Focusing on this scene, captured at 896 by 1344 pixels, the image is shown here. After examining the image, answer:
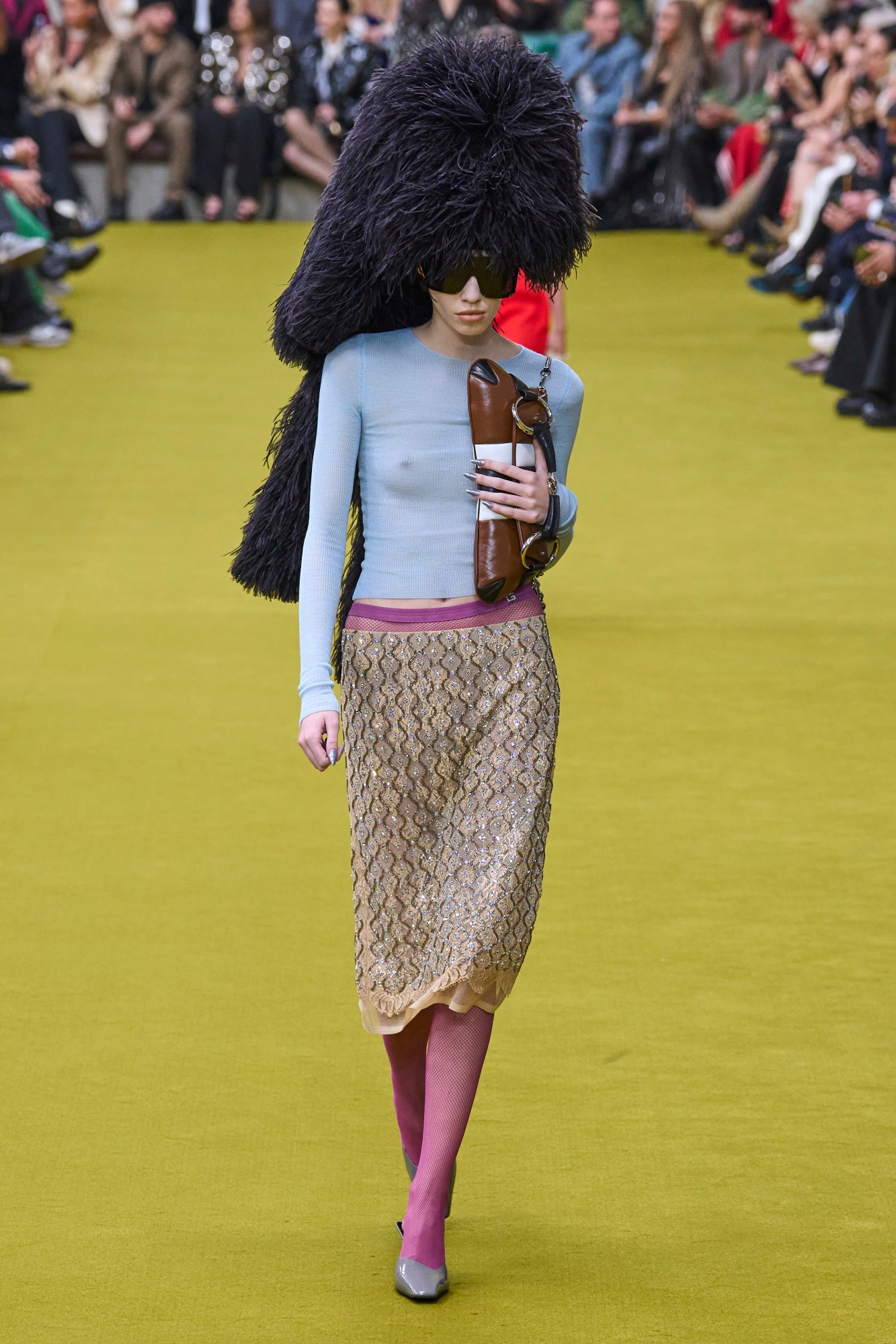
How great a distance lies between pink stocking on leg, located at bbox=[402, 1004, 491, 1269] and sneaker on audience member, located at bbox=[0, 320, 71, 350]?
8.42 m

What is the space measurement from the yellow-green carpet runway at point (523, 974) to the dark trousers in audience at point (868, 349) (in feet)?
4.47

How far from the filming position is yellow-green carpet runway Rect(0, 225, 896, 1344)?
2785 millimetres

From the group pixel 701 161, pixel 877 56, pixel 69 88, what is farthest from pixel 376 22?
pixel 877 56

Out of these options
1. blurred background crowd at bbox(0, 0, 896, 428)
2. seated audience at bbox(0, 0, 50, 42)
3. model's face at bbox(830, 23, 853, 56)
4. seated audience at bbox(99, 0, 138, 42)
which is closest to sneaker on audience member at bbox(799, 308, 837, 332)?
blurred background crowd at bbox(0, 0, 896, 428)

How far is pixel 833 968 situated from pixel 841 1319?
124cm

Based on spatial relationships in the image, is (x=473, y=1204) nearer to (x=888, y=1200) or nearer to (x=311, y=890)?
(x=888, y=1200)

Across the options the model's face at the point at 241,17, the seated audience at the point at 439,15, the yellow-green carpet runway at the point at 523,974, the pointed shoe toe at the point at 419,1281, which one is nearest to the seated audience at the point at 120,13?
the model's face at the point at 241,17

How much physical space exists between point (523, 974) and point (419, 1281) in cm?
119

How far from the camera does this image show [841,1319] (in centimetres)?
268

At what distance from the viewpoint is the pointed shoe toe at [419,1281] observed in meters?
2.69

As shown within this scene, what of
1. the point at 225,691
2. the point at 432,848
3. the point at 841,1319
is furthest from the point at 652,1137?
the point at 225,691

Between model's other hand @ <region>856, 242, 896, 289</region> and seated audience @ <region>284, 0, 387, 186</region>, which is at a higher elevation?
model's other hand @ <region>856, 242, 896, 289</region>

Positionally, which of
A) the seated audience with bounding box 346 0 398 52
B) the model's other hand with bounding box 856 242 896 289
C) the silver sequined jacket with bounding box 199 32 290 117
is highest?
the model's other hand with bounding box 856 242 896 289

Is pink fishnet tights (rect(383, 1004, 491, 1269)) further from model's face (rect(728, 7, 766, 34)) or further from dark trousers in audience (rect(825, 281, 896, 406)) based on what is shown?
model's face (rect(728, 7, 766, 34))
